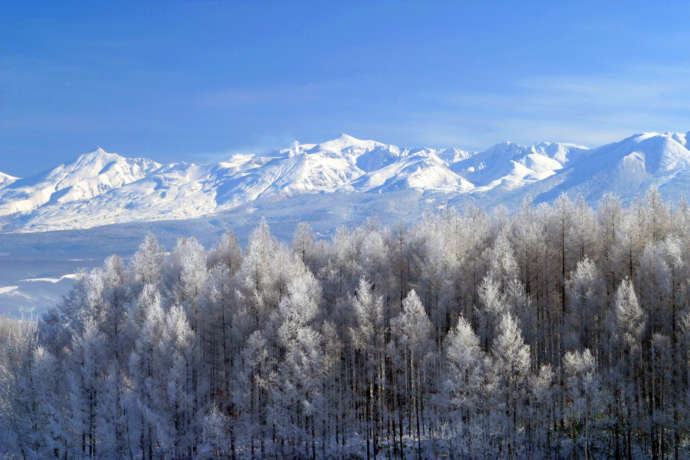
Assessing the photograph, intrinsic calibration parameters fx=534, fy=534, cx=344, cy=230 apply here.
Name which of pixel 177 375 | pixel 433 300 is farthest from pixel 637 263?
pixel 177 375

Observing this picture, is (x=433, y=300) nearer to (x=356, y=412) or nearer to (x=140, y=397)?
(x=356, y=412)

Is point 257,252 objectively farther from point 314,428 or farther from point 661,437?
point 661,437

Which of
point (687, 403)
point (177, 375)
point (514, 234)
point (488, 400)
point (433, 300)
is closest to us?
point (687, 403)

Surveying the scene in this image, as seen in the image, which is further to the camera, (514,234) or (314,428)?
(514,234)

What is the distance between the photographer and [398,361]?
66188 mm

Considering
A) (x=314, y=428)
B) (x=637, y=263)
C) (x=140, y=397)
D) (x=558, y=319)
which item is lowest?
(x=314, y=428)

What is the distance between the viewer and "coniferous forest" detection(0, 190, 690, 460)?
53.3 m

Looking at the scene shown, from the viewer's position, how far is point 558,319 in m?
64.4

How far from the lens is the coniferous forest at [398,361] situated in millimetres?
53344

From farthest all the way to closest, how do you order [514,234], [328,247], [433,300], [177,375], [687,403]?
[328,247], [514,234], [433,300], [177,375], [687,403]

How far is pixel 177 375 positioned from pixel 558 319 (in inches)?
1797

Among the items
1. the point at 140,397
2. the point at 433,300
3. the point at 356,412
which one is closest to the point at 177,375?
the point at 140,397

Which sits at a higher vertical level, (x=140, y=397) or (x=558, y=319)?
(x=558, y=319)

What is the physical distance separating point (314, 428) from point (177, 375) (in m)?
17.1
